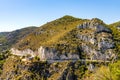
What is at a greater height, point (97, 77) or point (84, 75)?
point (97, 77)

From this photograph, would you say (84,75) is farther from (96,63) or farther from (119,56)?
(119,56)

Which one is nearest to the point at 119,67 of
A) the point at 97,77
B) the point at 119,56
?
the point at 97,77

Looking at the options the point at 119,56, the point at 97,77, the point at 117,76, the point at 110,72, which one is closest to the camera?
the point at 117,76

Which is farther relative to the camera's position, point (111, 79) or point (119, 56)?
point (119, 56)

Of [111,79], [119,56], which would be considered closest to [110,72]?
[111,79]

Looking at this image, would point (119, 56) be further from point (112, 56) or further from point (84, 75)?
point (84, 75)

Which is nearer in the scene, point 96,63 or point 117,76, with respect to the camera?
point 117,76

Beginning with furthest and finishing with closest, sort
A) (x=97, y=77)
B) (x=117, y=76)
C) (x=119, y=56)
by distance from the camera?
1. (x=119, y=56)
2. (x=97, y=77)
3. (x=117, y=76)

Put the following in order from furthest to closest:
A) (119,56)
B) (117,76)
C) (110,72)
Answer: (119,56)
(110,72)
(117,76)

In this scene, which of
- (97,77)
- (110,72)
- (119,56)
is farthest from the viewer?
(119,56)
